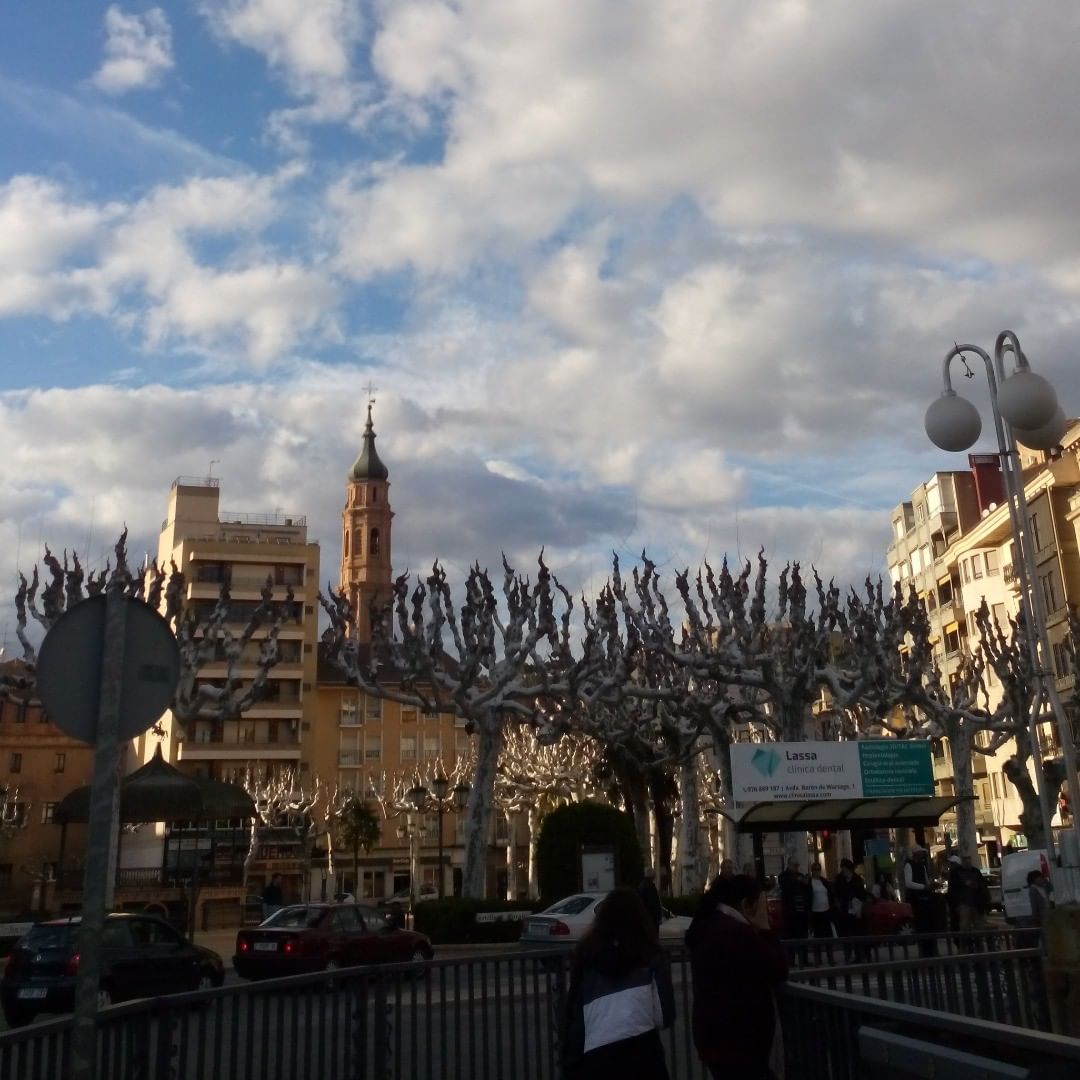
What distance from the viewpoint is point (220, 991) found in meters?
6.83

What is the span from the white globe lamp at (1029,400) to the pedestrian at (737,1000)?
26.3ft

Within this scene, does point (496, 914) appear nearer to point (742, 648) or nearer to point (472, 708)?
point (472, 708)

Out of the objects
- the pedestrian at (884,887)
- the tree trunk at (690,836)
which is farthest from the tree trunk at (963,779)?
the tree trunk at (690,836)

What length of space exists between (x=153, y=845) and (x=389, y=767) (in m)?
15.9

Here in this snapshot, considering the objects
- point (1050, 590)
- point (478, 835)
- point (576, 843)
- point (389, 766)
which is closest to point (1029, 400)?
point (478, 835)

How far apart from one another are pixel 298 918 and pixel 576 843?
12.4 m

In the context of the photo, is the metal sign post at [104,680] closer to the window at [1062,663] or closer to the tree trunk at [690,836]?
the tree trunk at [690,836]

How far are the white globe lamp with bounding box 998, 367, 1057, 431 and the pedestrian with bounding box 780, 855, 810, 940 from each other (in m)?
9.60

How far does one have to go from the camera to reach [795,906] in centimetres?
1883

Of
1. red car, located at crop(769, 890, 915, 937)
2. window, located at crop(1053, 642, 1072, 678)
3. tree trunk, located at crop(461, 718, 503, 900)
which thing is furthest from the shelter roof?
window, located at crop(1053, 642, 1072, 678)

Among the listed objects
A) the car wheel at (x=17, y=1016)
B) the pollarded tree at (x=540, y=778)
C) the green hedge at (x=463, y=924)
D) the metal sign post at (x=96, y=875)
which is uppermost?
the pollarded tree at (x=540, y=778)

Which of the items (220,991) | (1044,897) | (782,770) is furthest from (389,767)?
(220,991)

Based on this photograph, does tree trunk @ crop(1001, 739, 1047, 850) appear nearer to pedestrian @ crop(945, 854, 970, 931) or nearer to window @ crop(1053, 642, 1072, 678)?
window @ crop(1053, 642, 1072, 678)

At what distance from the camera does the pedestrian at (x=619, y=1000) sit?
521 centimetres
